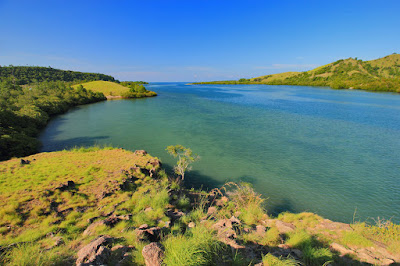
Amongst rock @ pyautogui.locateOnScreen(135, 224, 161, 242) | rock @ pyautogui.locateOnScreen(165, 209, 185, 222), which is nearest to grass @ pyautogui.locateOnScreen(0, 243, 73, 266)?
rock @ pyautogui.locateOnScreen(135, 224, 161, 242)

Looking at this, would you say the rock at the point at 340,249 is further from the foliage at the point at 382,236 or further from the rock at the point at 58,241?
the rock at the point at 58,241

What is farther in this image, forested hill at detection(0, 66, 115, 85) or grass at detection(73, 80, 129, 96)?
forested hill at detection(0, 66, 115, 85)

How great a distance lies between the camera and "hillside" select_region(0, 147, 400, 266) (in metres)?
6.51

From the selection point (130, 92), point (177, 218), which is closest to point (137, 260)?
point (177, 218)

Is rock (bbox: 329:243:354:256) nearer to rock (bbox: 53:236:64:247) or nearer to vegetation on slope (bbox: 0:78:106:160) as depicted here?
rock (bbox: 53:236:64:247)

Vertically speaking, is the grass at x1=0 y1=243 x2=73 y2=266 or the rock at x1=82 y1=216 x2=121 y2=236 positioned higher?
the grass at x1=0 y1=243 x2=73 y2=266

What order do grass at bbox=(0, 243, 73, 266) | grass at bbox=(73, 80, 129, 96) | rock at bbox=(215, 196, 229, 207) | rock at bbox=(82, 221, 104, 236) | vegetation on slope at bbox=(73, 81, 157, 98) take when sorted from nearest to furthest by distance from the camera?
grass at bbox=(0, 243, 73, 266) → rock at bbox=(82, 221, 104, 236) → rock at bbox=(215, 196, 229, 207) → vegetation on slope at bbox=(73, 81, 157, 98) → grass at bbox=(73, 80, 129, 96)

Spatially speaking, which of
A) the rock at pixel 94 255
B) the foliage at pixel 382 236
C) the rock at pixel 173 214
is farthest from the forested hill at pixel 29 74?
the foliage at pixel 382 236

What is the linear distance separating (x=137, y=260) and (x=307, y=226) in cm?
Result: 1132

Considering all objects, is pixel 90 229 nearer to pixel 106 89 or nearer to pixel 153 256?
pixel 153 256

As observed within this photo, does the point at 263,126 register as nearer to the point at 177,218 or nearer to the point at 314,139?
the point at 314,139

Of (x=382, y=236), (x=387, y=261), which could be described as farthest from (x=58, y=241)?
(x=382, y=236)

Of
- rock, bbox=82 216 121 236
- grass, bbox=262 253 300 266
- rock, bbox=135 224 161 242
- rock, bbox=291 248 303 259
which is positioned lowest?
rock, bbox=82 216 121 236

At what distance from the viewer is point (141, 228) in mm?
9391
